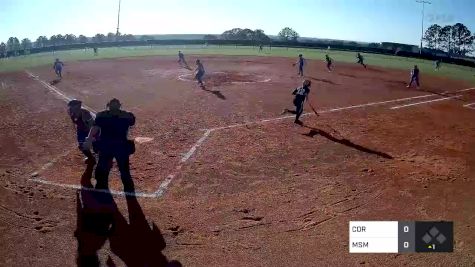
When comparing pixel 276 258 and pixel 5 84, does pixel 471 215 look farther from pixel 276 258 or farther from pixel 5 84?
pixel 5 84

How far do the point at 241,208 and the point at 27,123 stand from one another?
10.7 meters

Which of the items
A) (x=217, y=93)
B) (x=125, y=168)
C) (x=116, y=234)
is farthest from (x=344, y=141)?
(x=217, y=93)

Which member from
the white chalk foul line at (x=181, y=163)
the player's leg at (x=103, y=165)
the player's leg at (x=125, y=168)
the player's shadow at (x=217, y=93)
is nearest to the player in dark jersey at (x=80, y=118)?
the player's leg at (x=103, y=165)

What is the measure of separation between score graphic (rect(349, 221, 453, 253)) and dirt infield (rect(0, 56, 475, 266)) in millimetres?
143

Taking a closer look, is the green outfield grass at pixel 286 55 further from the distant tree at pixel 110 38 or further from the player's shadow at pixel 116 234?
the distant tree at pixel 110 38

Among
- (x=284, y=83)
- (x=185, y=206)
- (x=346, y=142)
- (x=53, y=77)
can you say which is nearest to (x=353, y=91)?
(x=284, y=83)

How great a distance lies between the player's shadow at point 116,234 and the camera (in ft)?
19.1

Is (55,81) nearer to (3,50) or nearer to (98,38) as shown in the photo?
(3,50)

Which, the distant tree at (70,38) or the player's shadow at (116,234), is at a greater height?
the distant tree at (70,38)

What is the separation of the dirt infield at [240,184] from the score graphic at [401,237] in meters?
0.14

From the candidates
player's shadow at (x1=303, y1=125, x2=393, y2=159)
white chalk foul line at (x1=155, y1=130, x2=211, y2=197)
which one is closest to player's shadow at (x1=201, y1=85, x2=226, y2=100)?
white chalk foul line at (x1=155, y1=130, x2=211, y2=197)

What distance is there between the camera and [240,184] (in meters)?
8.73

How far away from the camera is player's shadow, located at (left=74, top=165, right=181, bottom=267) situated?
5.84 m

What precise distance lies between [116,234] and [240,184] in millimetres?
3126
